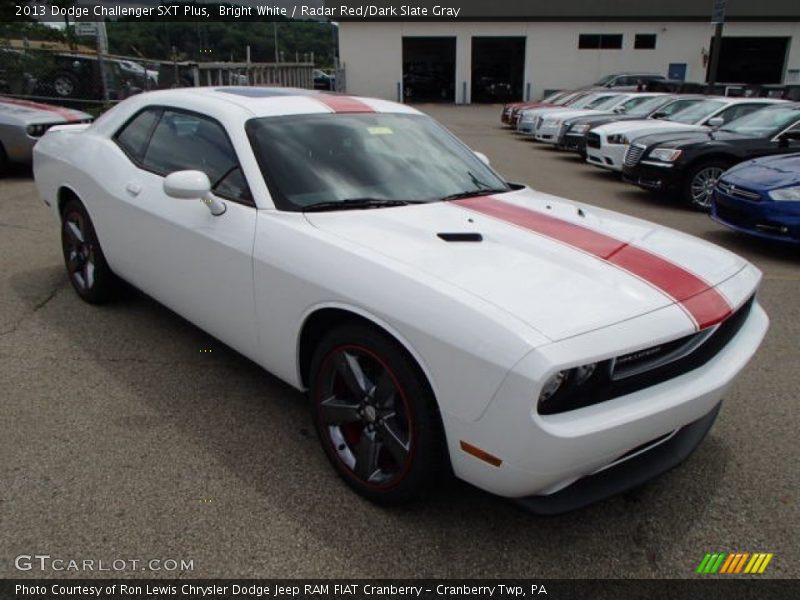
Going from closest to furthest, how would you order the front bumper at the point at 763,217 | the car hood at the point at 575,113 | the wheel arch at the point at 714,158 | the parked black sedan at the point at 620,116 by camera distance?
1. the front bumper at the point at 763,217
2. the wheel arch at the point at 714,158
3. the parked black sedan at the point at 620,116
4. the car hood at the point at 575,113

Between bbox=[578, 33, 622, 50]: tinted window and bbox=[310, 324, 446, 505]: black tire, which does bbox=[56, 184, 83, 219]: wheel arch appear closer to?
bbox=[310, 324, 446, 505]: black tire

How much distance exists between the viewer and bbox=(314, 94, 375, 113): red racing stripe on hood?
11.8ft

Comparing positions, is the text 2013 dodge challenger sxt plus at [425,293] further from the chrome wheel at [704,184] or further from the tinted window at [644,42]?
the tinted window at [644,42]

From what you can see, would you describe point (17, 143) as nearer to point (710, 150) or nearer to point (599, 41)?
point (710, 150)

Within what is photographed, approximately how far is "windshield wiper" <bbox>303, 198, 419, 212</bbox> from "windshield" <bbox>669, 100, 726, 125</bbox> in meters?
9.52

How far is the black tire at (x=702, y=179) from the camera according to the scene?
345 inches

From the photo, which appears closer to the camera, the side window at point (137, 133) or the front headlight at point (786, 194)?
the side window at point (137, 133)

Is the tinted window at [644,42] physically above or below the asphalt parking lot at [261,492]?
above

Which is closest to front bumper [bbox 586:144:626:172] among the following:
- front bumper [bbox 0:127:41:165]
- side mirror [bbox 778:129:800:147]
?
side mirror [bbox 778:129:800:147]

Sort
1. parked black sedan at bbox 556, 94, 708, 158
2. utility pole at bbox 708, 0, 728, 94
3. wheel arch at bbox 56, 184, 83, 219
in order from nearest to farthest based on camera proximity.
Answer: wheel arch at bbox 56, 184, 83, 219
parked black sedan at bbox 556, 94, 708, 158
utility pole at bbox 708, 0, 728, 94

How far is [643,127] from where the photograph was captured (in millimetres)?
11086

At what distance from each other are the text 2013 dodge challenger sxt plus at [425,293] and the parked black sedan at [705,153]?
235 inches

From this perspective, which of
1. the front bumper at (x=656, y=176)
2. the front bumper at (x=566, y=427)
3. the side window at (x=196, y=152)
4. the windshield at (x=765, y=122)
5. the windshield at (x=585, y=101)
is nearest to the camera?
the front bumper at (x=566, y=427)
